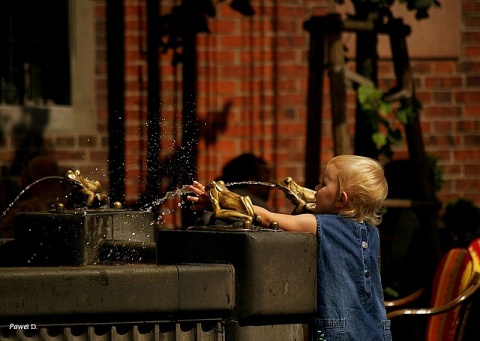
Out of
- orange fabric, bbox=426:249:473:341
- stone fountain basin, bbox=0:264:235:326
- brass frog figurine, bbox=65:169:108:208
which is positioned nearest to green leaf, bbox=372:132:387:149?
orange fabric, bbox=426:249:473:341

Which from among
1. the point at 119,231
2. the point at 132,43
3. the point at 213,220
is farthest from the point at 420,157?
the point at 213,220

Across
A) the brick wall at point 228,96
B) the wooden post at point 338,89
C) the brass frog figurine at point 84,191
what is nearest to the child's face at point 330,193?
the brass frog figurine at point 84,191

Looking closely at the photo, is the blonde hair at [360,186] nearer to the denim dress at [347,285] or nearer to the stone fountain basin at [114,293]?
the denim dress at [347,285]

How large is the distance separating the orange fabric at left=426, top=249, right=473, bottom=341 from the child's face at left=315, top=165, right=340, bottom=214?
246 centimetres

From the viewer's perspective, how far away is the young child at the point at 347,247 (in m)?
3.91

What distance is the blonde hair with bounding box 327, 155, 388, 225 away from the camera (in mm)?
4012

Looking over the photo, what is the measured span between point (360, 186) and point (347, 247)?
19 centimetres

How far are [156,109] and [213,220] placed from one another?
4590 mm

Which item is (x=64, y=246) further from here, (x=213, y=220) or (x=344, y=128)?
(x=344, y=128)

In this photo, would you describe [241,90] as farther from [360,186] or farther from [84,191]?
[360,186]

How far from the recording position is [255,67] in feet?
28.7

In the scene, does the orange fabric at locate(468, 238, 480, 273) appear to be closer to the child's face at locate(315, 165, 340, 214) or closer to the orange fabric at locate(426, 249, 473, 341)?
the orange fabric at locate(426, 249, 473, 341)

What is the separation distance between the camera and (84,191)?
16.8 ft

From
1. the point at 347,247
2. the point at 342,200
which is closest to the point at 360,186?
the point at 342,200
